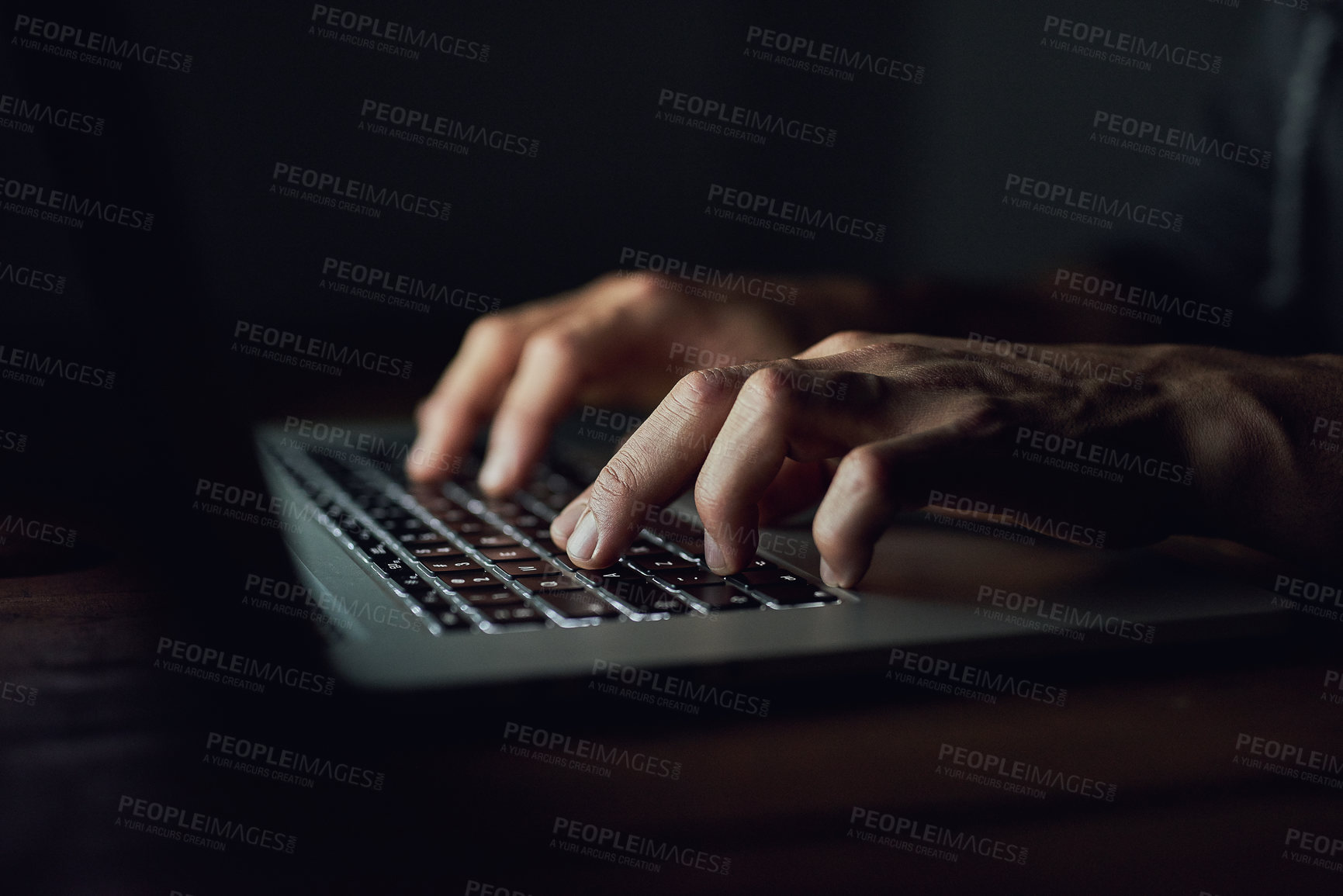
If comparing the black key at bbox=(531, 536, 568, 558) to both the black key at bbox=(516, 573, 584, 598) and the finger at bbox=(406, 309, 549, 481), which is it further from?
the finger at bbox=(406, 309, 549, 481)

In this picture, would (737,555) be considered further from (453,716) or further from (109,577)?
(109,577)

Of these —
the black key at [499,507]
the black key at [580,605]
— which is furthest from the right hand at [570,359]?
the black key at [580,605]

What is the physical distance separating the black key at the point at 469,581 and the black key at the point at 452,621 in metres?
0.07

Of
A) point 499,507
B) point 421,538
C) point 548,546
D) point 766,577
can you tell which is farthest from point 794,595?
point 499,507

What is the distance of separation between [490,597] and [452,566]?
112 mm

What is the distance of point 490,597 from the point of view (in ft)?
2.44

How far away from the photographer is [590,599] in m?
0.76

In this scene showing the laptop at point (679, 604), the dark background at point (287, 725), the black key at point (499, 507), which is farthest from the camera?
the black key at point (499, 507)

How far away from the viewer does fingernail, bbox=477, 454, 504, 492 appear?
1.27 meters

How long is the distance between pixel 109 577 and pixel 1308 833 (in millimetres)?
865

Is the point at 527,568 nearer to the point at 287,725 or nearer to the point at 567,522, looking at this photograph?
the point at 567,522

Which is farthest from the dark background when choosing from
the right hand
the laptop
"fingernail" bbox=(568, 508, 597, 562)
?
the right hand

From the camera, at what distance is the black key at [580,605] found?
722 mm

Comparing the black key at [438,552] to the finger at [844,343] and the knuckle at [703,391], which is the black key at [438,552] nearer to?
the knuckle at [703,391]
